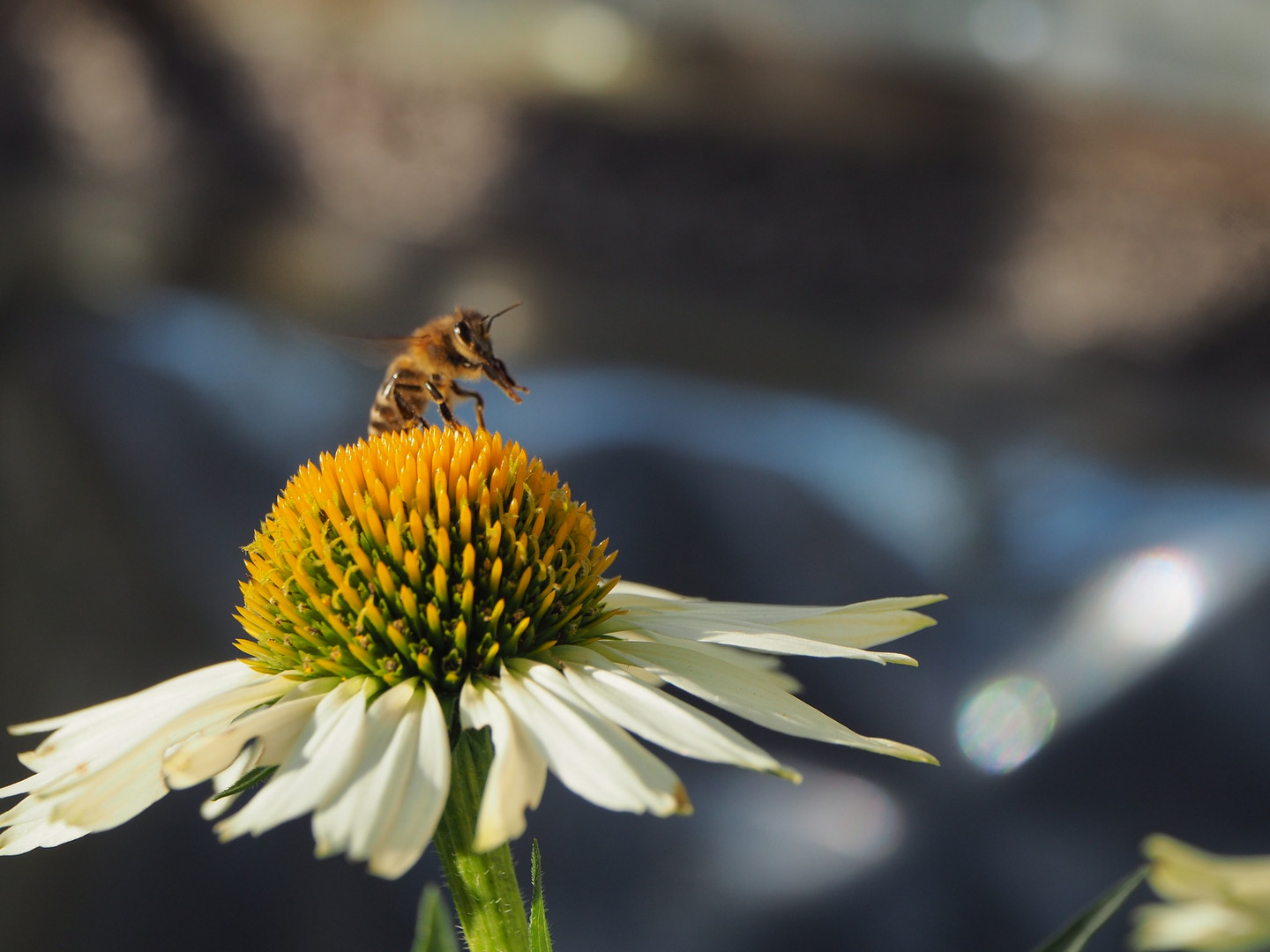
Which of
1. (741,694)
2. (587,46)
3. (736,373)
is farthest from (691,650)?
(587,46)

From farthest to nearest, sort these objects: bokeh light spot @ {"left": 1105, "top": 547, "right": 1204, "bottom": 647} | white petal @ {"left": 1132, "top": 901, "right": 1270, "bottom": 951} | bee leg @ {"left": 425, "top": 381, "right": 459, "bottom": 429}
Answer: bokeh light spot @ {"left": 1105, "top": 547, "right": 1204, "bottom": 647}, bee leg @ {"left": 425, "top": 381, "right": 459, "bottom": 429}, white petal @ {"left": 1132, "top": 901, "right": 1270, "bottom": 951}

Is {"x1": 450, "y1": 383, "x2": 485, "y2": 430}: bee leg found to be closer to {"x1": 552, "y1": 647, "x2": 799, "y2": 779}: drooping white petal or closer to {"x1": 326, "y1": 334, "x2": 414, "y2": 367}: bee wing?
{"x1": 326, "y1": 334, "x2": 414, "y2": 367}: bee wing

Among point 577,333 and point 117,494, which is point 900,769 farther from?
point 117,494

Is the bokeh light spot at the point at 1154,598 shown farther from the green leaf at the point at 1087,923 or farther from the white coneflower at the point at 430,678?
the green leaf at the point at 1087,923

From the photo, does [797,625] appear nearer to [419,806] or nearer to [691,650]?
[691,650]

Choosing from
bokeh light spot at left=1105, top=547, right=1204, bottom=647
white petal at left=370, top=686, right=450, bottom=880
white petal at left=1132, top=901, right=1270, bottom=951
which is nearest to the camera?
white petal at left=1132, top=901, right=1270, bottom=951

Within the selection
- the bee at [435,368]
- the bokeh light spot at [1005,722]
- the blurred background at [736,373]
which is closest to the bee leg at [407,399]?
the bee at [435,368]

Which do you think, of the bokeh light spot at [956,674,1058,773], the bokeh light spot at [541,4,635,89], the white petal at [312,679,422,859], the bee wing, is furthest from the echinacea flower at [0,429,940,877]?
the bokeh light spot at [541,4,635,89]
